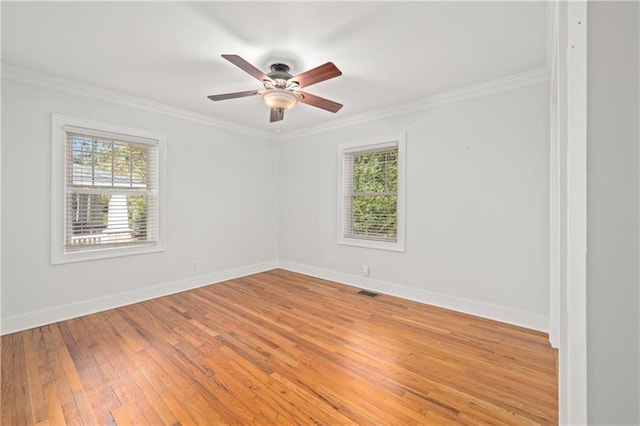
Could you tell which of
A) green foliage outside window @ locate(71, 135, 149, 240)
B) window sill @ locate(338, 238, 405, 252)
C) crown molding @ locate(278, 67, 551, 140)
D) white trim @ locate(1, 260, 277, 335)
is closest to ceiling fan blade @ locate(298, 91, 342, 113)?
crown molding @ locate(278, 67, 551, 140)

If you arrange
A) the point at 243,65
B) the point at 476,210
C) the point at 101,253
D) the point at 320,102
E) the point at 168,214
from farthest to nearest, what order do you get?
the point at 168,214 < the point at 101,253 < the point at 476,210 < the point at 320,102 < the point at 243,65

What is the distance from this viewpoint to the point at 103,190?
3309mm

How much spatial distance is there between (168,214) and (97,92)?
1616 millimetres

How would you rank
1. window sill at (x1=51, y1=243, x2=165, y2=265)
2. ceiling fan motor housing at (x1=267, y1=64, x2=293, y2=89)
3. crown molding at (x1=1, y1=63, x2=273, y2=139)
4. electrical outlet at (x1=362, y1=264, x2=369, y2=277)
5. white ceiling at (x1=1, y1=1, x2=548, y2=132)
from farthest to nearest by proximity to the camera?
1. electrical outlet at (x1=362, y1=264, x2=369, y2=277)
2. window sill at (x1=51, y1=243, x2=165, y2=265)
3. crown molding at (x1=1, y1=63, x2=273, y2=139)
4. ceiling fan motor housing at (x1=267, y1=64, x2=293, y2=89)
5. white ceiling at (x1=1, y1=1, x2=548, y2=132)

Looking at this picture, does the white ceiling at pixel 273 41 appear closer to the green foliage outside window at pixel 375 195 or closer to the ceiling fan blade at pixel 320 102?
the ceiling fan blade at pixel 320 102

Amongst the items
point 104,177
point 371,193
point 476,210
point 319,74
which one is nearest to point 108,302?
point 104,177

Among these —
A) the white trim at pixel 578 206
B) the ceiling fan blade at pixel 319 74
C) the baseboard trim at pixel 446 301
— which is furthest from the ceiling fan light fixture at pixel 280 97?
the baseboard trim at pixel 446 301

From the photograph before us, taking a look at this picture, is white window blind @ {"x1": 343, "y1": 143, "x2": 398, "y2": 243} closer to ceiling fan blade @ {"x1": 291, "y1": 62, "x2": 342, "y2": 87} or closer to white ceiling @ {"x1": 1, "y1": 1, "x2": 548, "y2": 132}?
white ceiling @ {"x1": 1, "y1": 1, "x2": 548, "y2": 132}

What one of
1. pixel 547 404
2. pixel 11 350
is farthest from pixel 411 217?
pixel 11 350

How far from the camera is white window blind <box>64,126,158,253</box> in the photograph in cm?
312

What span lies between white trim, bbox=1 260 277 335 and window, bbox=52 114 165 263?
513mm

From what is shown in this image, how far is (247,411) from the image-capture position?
1.71 m

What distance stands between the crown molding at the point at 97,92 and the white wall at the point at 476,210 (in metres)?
2.29
